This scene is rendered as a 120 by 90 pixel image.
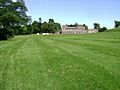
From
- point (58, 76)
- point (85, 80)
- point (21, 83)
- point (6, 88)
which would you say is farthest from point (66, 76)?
point (6, 88)

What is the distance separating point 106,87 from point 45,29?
606 ft

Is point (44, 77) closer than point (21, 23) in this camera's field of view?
Yes

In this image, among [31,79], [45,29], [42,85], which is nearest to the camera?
[42,85]

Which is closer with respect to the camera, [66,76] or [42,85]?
[42,85]

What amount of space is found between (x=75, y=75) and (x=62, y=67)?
6.54ft

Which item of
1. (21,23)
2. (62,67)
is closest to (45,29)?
(21,23)

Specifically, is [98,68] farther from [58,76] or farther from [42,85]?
[42,85]

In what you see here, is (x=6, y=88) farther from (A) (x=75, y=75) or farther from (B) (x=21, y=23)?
(B) (x=21, y=23)

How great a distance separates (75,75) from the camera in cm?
1030

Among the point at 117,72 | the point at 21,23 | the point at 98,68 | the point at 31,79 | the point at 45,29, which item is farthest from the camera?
the point at 45,29

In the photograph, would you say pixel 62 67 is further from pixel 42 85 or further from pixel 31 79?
pixel 42 85

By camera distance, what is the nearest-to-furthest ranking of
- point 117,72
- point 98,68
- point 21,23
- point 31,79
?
point 31,79 < point 117,72 < point 98,68 < point 21,23

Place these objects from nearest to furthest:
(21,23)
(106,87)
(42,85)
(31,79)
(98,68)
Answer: (106,87) → (42,85) → (31,79) → (98,68) → (21,23)

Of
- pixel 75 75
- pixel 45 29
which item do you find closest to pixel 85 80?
pixel 75 75
